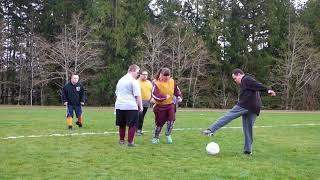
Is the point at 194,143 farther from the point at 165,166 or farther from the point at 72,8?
the point at 72,8

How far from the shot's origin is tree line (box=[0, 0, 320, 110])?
45.4 meters

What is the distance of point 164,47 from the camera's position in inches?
1806

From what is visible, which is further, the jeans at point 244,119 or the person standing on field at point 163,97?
the person standing on field at point 163,97

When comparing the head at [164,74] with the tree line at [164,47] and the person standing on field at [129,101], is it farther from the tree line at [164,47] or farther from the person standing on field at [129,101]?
the tree line at [164,47]

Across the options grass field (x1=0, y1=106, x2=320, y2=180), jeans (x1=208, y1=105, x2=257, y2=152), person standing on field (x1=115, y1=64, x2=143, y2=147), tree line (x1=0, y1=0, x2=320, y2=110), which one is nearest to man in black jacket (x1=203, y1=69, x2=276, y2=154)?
jeans (x1=208, y1=105, x2=257, y2=152)

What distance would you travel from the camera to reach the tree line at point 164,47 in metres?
45.4

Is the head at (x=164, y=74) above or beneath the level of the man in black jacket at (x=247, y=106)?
above

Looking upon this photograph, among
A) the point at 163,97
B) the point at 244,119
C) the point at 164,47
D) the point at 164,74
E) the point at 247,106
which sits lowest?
the point at 244,119

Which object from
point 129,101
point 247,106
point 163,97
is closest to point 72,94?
point 163,97

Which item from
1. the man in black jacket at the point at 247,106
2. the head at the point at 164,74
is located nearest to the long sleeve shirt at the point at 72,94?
the head at the point at 164,74

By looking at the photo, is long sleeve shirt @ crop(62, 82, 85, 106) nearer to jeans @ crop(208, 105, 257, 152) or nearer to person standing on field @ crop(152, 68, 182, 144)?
person standing on field @ crop(152, 68, 182, 144)

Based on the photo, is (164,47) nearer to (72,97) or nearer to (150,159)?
(72,97)

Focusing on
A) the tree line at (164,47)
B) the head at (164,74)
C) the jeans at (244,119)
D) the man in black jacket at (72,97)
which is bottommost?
the jeans at (244,119)

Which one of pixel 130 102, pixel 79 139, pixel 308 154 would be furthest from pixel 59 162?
pixel 308 154
